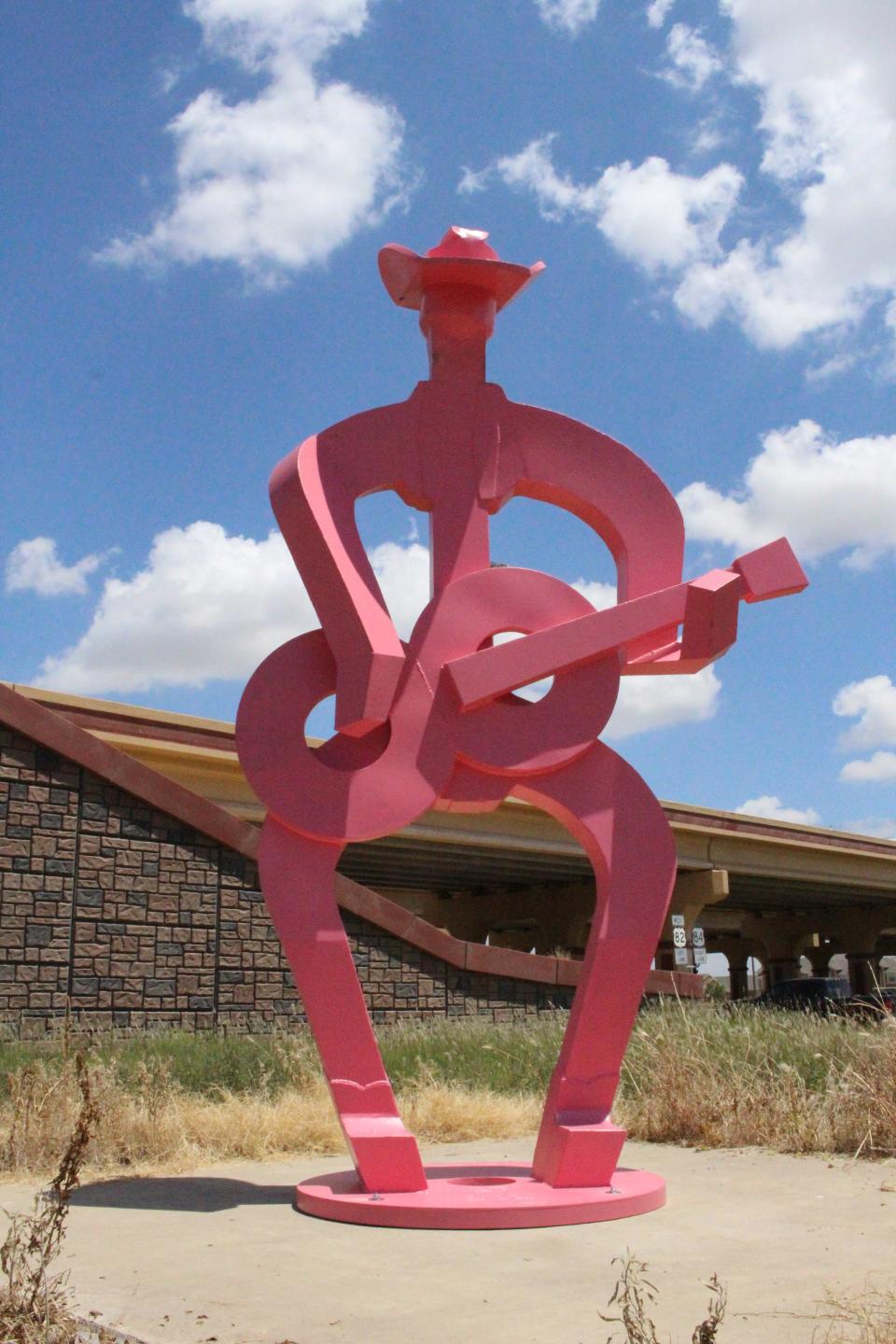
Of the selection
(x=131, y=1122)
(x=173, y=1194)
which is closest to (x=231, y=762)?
(x=131, y=1122)

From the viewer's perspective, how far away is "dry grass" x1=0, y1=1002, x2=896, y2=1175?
27.0 feet

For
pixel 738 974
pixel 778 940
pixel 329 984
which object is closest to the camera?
pixel 329 984

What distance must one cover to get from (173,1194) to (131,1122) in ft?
4.78

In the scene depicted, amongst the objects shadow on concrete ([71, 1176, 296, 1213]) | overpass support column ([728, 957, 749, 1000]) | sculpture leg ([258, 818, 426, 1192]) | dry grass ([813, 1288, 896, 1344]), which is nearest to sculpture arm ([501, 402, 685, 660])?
sculpture leg ([258, 818, 426, 1192])

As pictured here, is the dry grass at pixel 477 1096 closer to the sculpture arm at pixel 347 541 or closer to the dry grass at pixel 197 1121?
the dry grass at pixel 197 1121

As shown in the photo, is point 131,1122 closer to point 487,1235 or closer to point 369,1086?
point 369,1086

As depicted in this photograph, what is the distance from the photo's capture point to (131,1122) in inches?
330

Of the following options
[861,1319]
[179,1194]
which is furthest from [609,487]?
[861,1319]

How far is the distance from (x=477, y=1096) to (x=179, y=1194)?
12.8 feet

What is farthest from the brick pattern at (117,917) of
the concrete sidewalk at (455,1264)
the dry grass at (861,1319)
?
the dry grass at (861,1319)

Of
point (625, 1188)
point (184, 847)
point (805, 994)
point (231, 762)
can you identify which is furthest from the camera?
point (805, 994)

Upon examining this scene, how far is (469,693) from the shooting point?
6.97m

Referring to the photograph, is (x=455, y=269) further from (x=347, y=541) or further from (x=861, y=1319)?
(x=861, y=1319)

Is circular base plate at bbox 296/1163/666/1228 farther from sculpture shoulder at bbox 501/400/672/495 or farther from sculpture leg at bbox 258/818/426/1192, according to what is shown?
sculpture shoulder at bbox 501/400/672/495
